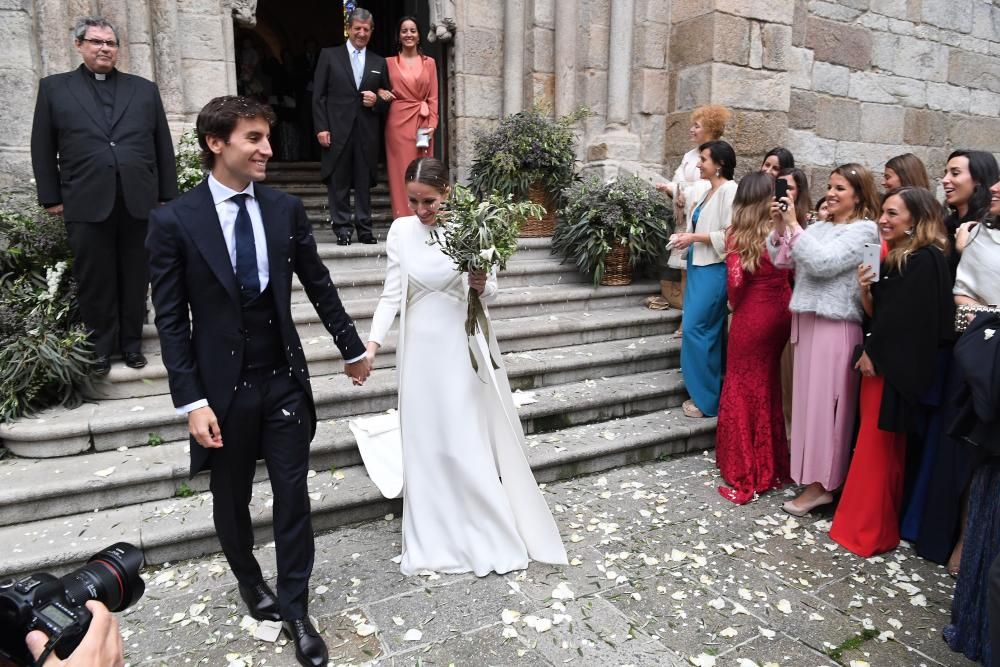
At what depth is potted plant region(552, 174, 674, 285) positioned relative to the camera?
22.6ft

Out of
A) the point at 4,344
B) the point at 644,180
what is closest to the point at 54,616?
the point at 4,344

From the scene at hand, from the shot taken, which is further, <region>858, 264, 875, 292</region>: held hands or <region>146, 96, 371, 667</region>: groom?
<region>858, 264, 875, 292</region>: held hands

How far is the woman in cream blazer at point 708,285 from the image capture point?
5.19m

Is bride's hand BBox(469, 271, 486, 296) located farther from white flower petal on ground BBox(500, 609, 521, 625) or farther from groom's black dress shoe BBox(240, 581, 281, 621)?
groom's black dress shoe BBox(240, 581, 281, 621)

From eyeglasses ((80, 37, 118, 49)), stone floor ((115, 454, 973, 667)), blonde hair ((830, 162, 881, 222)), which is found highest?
eyeglasses ((80, 37, 118, 49))

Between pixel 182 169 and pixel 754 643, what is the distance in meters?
5.24

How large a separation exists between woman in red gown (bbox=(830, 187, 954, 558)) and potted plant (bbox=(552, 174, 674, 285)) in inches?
127

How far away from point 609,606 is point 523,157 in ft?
17.1

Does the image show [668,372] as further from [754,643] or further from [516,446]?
[754,643]

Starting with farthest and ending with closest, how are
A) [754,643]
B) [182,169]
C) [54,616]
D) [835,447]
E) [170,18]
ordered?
[170,18]
[182,169]
[835,447]
[754,643]
[54,616]

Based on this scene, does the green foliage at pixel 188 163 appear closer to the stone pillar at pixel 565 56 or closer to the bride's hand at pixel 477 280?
the bride's hand at pixel 477 280

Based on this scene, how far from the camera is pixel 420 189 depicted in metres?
3.18

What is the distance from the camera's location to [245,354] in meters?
2.65

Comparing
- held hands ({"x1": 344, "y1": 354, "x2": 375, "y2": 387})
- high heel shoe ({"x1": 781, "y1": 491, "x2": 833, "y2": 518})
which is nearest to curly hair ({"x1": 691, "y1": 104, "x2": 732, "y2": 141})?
high heel shoe ({"x1": 781, "y1": 491, "x2": 833, "y2": 518})
